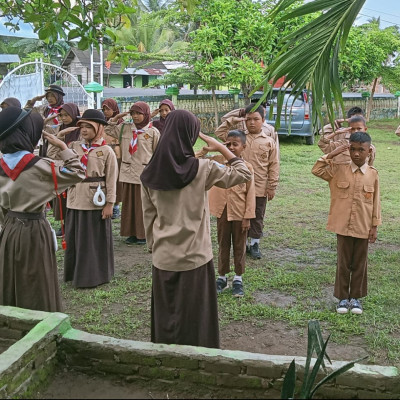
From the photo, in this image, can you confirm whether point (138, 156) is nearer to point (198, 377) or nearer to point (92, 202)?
point (92, 202)

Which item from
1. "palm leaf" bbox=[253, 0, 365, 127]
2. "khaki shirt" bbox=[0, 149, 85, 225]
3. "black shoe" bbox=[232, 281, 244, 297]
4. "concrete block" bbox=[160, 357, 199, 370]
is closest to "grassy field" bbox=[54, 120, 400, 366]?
"black shoe" bbox=[232, 281, 244, 297]

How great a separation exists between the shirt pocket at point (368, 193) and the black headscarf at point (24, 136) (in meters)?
2.63

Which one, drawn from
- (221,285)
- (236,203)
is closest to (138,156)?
(236,203)

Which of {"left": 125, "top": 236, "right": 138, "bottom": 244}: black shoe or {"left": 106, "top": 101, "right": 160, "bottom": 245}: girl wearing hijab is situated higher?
{"left": 106, "top": 101, "right": 160, "bottom": 245}: girl wearing hijab

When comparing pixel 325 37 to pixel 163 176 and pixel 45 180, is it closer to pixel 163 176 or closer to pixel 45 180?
pixel 163 176

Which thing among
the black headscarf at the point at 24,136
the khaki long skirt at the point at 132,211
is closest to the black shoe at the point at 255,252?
the khaki long skirt at the point at 132,211

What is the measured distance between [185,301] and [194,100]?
1455cm

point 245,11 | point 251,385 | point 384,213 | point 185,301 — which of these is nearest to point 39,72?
point 245,11

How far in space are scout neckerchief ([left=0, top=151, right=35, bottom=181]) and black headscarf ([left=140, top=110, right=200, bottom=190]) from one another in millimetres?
897

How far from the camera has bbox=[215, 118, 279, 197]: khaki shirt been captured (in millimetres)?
6012

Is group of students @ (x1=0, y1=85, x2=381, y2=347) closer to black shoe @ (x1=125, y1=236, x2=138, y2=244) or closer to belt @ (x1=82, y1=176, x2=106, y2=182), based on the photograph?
belt @ (x1=82, y1=176, x2=106, y2=182)

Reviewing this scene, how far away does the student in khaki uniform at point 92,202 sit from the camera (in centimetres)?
531

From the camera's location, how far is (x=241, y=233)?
16.6ft

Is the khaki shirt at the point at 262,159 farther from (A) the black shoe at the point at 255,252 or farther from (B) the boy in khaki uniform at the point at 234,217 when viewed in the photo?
(B) the boy in khaki uniform at the point at 234,217
